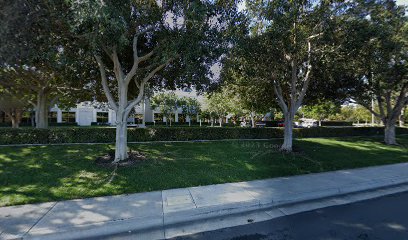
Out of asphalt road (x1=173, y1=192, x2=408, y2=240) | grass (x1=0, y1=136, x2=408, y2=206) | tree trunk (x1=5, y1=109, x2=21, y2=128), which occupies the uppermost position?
tree trunk (x1=5, y1=109, x2=21, y2=128)

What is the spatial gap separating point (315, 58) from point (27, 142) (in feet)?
46.9

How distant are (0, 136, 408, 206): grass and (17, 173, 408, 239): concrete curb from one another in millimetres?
1550

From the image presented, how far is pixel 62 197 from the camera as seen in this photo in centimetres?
520

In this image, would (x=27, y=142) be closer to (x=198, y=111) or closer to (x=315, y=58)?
(x=315, y=58)

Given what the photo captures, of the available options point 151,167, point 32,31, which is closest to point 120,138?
point 151,167

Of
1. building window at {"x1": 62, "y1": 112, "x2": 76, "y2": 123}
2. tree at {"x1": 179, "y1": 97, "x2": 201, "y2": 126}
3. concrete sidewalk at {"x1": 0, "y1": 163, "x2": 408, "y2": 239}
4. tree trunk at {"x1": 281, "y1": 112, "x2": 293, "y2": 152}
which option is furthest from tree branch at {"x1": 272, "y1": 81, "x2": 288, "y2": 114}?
building window at {"x1": 62, "y1": 112, "x2": 76, "y2": 123}

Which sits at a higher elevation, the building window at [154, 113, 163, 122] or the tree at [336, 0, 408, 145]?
the tree at [336, 0, 408, 145]

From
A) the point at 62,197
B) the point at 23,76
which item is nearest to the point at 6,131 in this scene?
the point at 23,76

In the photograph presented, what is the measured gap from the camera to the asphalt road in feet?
12.4

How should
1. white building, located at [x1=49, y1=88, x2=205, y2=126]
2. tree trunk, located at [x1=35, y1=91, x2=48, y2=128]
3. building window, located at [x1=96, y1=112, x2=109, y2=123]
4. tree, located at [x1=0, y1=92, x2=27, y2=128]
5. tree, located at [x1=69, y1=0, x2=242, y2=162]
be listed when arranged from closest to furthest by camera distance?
tree, located at [x1=69, y1=0, x2=242, y2=162], tree trunk, located at [x1=35, y1=91, x2=48, y2=128], tree, located at [x1=0, y1=92, x2=27, y2=128], white building, located at [x1=49, y1=88, x2=205, y2=126], building window, located at [x1=96, y1=112, x2=109, y2=123]

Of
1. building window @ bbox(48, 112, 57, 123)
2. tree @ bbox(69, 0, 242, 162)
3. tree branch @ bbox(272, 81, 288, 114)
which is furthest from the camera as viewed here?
building window @ bbox(48, 112, 57, 123)

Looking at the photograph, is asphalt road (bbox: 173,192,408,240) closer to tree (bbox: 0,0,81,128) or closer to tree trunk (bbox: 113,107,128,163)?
tree trunk (bbox: 113,107,128,163)

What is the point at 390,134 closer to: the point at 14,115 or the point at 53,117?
the point at 14,115

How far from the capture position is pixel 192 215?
4492 mm
